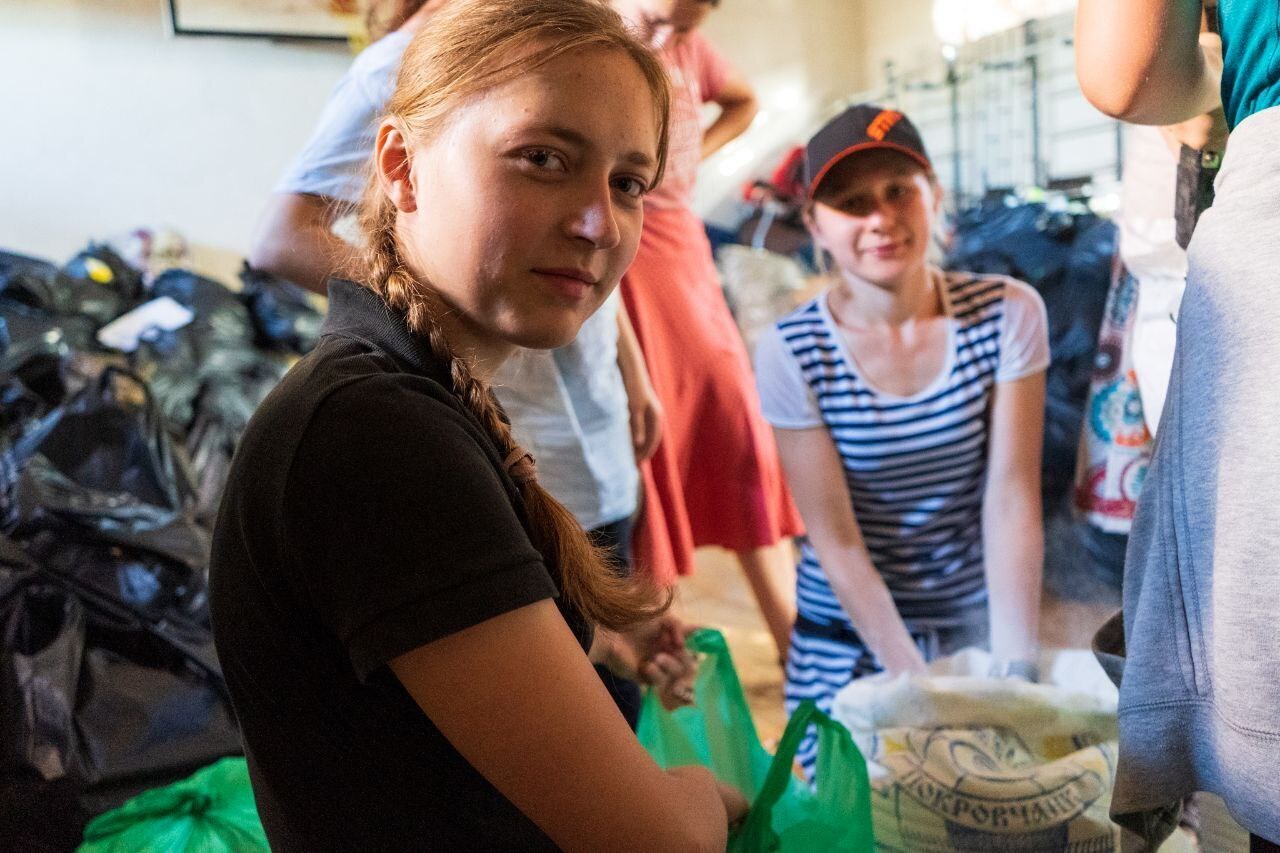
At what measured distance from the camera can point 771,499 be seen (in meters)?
1.30

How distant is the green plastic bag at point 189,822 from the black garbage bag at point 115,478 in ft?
1.72

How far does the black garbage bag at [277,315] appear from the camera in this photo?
94.8 inches

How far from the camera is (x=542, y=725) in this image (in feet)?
1.51

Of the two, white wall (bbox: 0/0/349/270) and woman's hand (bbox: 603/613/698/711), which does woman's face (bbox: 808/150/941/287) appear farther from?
white wall (bbox: 0/0/349/270)

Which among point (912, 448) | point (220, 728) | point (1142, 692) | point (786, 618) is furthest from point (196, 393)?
point (1142, 692)

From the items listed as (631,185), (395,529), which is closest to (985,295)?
(631,185)

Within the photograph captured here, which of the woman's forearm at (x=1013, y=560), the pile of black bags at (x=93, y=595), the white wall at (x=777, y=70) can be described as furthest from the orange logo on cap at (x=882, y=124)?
the pile of black bags at (x=93, y=595)

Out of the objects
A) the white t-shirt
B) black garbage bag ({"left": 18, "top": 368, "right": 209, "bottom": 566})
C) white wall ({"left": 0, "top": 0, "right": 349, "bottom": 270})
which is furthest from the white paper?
the white t-shirt

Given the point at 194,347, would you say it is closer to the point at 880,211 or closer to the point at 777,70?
the point at 777,70

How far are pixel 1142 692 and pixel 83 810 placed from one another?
3.75 ft

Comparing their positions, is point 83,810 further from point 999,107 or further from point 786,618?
point 999,107

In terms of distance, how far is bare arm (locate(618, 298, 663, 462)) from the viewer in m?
1.07

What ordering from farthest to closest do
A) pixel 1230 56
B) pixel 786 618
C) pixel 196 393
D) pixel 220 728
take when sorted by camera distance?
pixel 196 393, pixel 786 618, pixel 220 728, pixel 1230 56

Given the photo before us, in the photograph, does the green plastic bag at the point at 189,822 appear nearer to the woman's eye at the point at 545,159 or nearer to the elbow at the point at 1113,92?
the woman's eye at the point at 545,159
